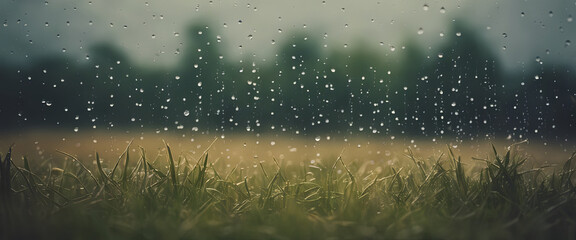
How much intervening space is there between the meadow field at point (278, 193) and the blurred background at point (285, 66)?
96mm

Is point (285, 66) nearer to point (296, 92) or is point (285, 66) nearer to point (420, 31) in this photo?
point (296, 92)

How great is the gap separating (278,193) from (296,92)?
2.73ft

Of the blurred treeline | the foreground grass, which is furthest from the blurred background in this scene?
the foreground grass

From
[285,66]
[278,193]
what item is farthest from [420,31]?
[278,193]

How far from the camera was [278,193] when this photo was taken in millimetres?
1720

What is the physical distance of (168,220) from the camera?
1343 millimetres

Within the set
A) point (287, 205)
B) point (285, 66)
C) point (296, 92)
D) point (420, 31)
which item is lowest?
point (287, 205)

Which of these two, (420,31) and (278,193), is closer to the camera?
(278,193)

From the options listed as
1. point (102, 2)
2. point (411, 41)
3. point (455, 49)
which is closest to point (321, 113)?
point (411, 41)

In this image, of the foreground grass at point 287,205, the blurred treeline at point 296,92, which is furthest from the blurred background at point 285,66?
the foreground grass at point 287,205

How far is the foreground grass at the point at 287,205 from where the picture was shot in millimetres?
1264

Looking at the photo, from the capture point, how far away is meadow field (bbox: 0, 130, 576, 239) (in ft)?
4.22

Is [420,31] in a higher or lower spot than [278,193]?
higher

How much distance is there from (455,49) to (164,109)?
1510mm
